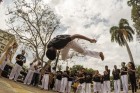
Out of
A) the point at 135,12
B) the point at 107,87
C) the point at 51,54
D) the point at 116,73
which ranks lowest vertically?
the point at 107,87

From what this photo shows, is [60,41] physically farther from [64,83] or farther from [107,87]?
[64,83]

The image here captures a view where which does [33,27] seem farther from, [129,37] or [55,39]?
[55,39]

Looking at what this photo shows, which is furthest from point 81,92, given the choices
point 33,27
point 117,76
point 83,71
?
point 33,27

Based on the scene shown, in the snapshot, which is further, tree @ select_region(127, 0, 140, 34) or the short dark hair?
tree @ select_region(127, 0, 140, 34)

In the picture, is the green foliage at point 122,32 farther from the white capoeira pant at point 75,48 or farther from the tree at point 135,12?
the white capoeira pant at point 75,48

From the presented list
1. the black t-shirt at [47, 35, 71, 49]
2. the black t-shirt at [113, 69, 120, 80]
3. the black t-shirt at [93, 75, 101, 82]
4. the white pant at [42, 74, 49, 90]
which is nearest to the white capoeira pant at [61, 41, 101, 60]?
the black t-shirt at [47, 35, 71, 49]

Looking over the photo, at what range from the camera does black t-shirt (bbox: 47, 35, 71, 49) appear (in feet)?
21.3

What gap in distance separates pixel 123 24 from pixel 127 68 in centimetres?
2782

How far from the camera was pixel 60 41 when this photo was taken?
6719 mm

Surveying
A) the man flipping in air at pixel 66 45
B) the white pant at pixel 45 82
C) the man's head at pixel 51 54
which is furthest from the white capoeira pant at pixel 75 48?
the white pant at pixel 45 82

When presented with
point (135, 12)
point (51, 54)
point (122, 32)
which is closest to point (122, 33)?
point (122, 32)

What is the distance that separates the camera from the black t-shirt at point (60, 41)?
650 centimetres

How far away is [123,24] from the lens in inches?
1585

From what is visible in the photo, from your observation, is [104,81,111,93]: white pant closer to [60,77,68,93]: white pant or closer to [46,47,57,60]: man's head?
[60,77,68,93]: white pant
